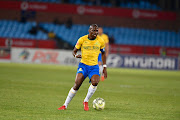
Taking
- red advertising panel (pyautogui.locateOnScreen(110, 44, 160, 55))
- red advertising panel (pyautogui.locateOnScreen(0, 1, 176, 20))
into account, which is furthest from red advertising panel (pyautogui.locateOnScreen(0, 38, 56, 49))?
red advertising panel (pyautogui.locateOnScreen(0, 1, 176, 20))

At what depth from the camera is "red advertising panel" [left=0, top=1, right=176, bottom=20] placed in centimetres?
3944

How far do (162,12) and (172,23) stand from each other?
7.52 feet

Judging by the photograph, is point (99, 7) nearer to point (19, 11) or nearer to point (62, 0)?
point (62, 0)

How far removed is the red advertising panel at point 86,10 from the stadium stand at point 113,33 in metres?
1.53

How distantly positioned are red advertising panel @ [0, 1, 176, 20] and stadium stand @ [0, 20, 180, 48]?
1.53m

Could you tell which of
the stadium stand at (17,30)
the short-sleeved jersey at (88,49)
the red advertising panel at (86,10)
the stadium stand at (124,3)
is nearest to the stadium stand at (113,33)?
the stadium stand at (17,30)

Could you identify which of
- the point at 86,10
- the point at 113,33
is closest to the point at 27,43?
the point at 86,10

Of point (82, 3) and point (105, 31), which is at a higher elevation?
point (82, 3)

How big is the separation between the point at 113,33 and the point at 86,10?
148 inches

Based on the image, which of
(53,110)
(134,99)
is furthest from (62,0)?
(53,110)

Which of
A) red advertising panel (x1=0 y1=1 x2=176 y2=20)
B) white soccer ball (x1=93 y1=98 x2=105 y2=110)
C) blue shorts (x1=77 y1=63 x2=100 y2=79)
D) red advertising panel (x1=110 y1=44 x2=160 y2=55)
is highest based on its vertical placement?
red advertising panel (x1=0 y1=1 x2=176 y2=20)

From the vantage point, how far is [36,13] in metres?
41.0

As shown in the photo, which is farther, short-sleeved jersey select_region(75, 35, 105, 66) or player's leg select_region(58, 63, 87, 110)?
short-sleeved jersey select_region(75, 35, 105, 66)

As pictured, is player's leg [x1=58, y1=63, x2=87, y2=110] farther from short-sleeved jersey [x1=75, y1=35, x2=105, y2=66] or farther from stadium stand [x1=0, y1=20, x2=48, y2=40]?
stadium stand [x1=0, y1=20, x2=48, y2=40]
